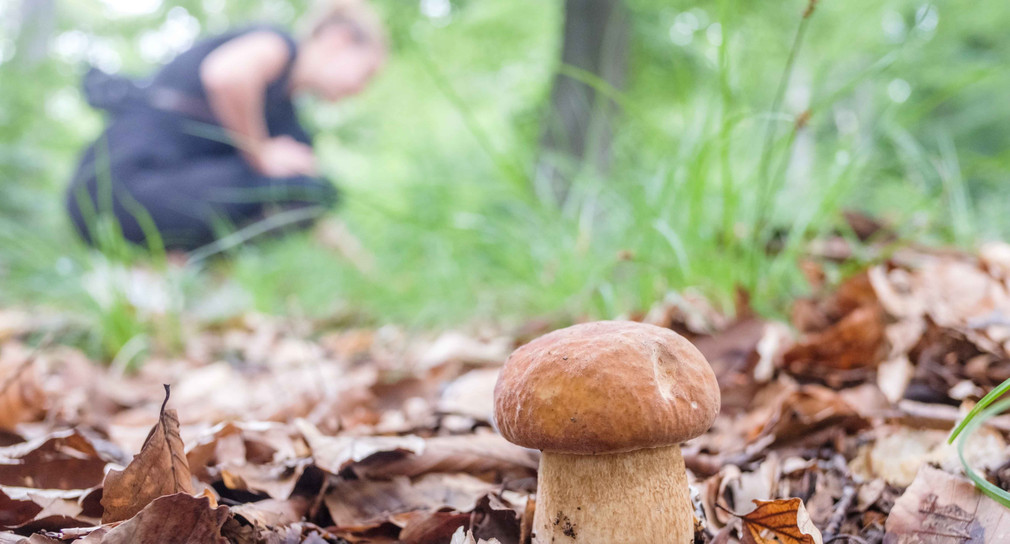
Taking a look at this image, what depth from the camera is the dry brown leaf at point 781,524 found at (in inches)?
35.1

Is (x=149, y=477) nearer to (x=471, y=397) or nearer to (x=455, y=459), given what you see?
(x=455, y=459)

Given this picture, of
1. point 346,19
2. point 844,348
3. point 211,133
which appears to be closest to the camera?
point 844,348

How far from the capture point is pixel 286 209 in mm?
5316

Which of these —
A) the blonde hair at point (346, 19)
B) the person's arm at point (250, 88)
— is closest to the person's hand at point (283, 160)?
the person's arm at point (250, 88)

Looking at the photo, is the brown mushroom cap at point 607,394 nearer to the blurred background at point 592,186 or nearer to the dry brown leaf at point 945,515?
the dry brown leaf at point 945,515

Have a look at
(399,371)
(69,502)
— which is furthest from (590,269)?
(69,502)

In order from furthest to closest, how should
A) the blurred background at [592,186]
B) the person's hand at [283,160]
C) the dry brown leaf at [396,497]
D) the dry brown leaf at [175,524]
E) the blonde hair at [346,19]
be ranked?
the blonde hair at [346,19] < the person's hand at [283,160] < the blurred background at [592,186] < the dry brown leaf at [396,497] < the dry brown leaf at [175,524]

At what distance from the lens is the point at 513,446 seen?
133 cm

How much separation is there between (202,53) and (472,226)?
3.82 meters

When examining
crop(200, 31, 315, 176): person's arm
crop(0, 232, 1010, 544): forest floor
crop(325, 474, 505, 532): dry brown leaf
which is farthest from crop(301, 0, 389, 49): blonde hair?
crop(325, 474, 505, 532): dry brown leaf

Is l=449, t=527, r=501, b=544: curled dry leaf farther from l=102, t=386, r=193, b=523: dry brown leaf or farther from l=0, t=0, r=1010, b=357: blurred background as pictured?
l=0, t=0, r=1010, b=357: blurred background

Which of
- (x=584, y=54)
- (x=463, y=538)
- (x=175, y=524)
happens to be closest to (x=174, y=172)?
(x=584, y=54)

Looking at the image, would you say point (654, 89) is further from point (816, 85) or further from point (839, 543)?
point (839, 543)

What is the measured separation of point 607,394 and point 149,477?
65 centimetres
